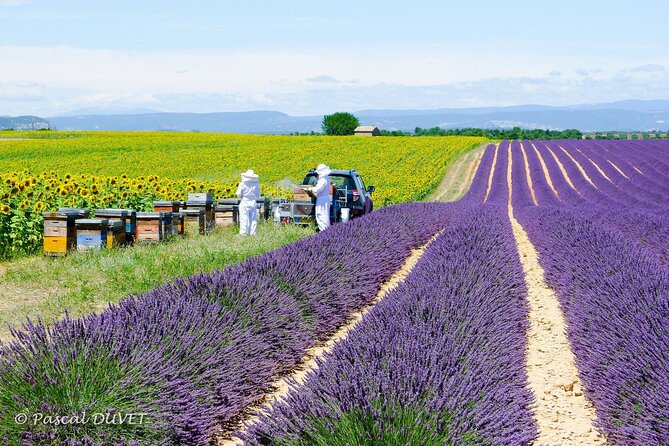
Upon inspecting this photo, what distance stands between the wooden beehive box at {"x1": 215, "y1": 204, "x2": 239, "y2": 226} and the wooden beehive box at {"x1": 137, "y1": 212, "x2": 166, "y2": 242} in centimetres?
351

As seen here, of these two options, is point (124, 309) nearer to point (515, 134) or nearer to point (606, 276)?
point (606, 276)

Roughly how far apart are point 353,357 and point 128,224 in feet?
27.6

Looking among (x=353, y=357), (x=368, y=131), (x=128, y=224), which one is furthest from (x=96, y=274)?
(x=368, y=131)

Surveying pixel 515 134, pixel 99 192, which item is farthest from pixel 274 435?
pixel 515 134

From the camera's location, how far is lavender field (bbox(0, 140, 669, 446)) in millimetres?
3701

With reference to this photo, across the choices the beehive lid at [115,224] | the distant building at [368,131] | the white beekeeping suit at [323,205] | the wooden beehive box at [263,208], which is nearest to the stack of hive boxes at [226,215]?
the wooden beehive box at [263,208]

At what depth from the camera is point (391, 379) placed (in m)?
4.03

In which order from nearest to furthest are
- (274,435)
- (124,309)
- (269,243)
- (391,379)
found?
(274,435) → (391,379) → (124,309) → (269,243)

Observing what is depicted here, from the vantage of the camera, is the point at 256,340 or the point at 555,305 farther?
the point at 555,305

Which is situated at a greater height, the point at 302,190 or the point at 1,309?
the point at 302,190

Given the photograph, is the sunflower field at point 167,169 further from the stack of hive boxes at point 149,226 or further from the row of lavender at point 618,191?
the row of lavender at point 618,191

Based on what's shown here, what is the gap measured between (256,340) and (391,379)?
1879mm

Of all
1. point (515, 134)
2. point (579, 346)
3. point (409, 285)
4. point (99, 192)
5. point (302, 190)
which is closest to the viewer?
point (579, 346)

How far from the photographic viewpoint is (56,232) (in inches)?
420
